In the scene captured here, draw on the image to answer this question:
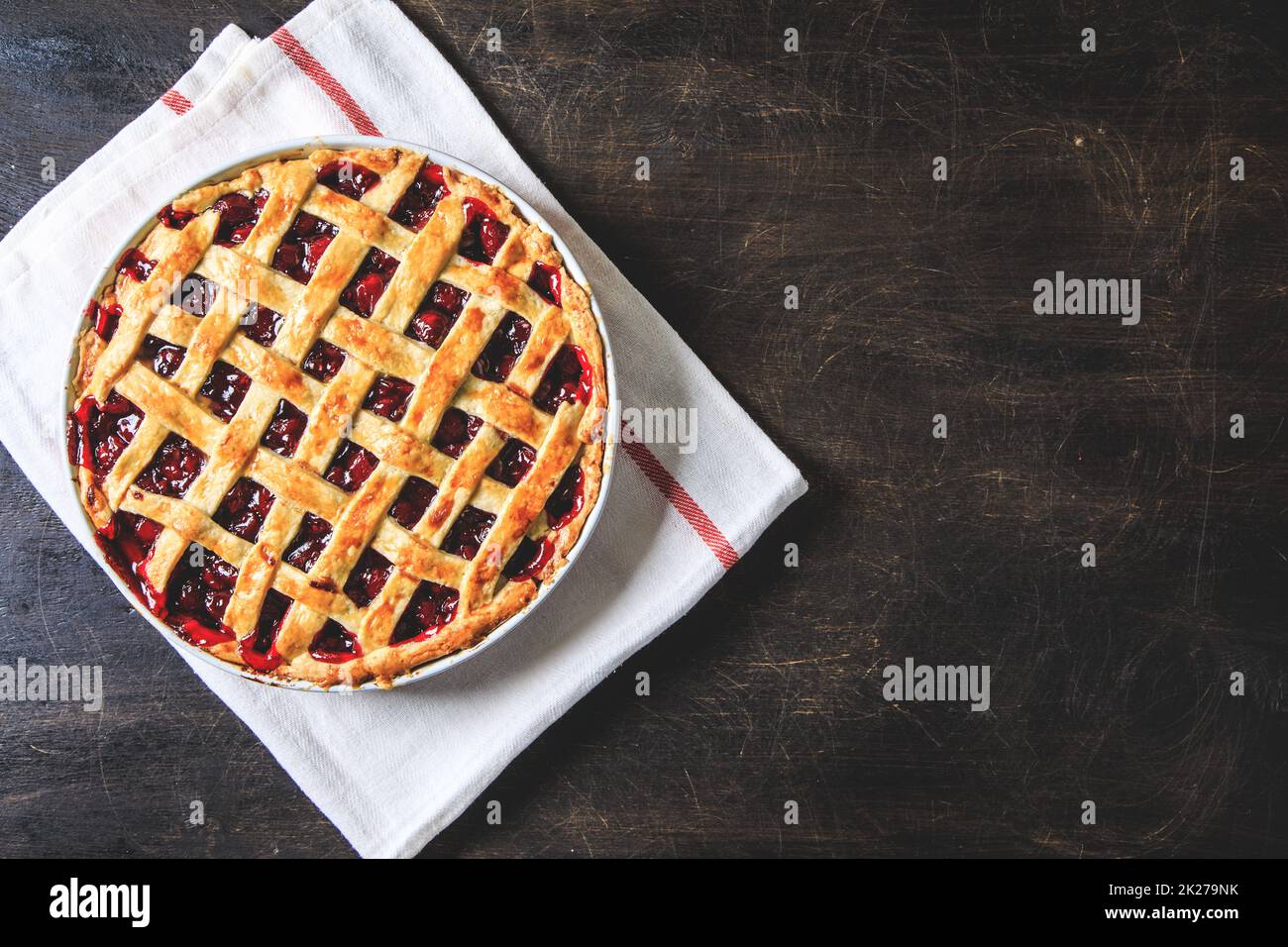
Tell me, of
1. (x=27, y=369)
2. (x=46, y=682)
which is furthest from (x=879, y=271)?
(x=46, y=682)

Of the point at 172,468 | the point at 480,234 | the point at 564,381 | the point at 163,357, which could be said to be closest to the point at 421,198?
the point at 480,234

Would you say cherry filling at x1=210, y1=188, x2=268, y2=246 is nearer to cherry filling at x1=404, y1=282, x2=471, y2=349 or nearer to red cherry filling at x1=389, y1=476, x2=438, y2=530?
cherry filling at x1=404, y1=282, x2=471, y2=349

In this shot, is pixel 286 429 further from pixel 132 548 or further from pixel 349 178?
pixel 349 178

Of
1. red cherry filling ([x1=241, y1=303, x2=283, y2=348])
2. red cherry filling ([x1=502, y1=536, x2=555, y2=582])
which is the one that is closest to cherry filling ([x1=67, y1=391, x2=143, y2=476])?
red cherry filling ([x1=241, y1=303, x2=283, y2=348])

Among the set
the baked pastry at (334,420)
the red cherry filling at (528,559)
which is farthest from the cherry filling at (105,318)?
the red cherry filling at (528,559)

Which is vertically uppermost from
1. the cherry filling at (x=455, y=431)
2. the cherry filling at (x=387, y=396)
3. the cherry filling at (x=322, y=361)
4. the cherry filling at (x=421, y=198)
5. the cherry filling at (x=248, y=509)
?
the cherry filling at (x=421, y=198)

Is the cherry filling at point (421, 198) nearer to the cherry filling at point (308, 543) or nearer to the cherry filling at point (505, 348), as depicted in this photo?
the cherry filling at point (505, 348)
